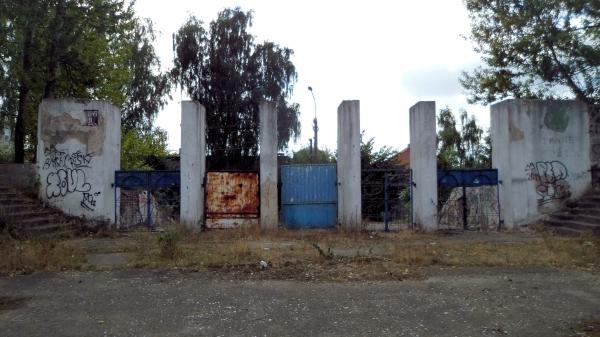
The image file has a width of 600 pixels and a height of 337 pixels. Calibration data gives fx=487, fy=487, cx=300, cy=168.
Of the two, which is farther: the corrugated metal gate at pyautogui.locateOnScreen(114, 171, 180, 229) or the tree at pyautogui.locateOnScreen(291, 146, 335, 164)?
the tree at pyautogui.locateOnScreen(291, 146, 335, 164)

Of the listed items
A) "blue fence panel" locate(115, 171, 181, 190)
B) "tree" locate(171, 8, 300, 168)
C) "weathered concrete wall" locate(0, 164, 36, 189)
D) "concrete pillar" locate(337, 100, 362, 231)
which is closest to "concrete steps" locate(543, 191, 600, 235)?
"concrete pillar" locate(337, 100, 362, 231)

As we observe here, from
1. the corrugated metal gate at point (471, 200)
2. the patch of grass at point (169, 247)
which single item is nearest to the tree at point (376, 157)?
the corrugated metal gate at point (471, 200)

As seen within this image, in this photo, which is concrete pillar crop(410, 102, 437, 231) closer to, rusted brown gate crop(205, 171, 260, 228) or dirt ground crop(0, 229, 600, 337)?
dirt ground crop(0, 229, 600, 337)

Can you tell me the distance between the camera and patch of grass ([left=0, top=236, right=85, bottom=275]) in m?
8.58

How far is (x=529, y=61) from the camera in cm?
1585

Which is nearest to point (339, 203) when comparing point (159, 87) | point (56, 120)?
point (56, 120)

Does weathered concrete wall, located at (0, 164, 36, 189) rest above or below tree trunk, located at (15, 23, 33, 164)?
below

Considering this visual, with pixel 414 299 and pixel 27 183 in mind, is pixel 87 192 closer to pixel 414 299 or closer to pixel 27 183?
pixel 27 183

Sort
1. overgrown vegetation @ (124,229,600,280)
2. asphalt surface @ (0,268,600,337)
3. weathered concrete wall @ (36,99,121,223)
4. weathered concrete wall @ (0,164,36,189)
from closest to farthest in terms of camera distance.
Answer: asphalt surface @ (0,268,600,337), overgrown vegetation @ (124,229,600,280), weathered concrete wall @ (36,99,121,223), weathered concrete wall @ (0,164,36,189)

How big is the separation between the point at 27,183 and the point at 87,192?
5.97 ft

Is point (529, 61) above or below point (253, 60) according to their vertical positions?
below

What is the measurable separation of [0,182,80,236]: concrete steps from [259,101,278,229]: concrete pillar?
530cm

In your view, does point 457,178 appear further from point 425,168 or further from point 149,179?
point 149,179

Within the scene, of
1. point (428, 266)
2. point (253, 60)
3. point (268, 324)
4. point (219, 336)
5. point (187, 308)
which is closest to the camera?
point (219, 336)
